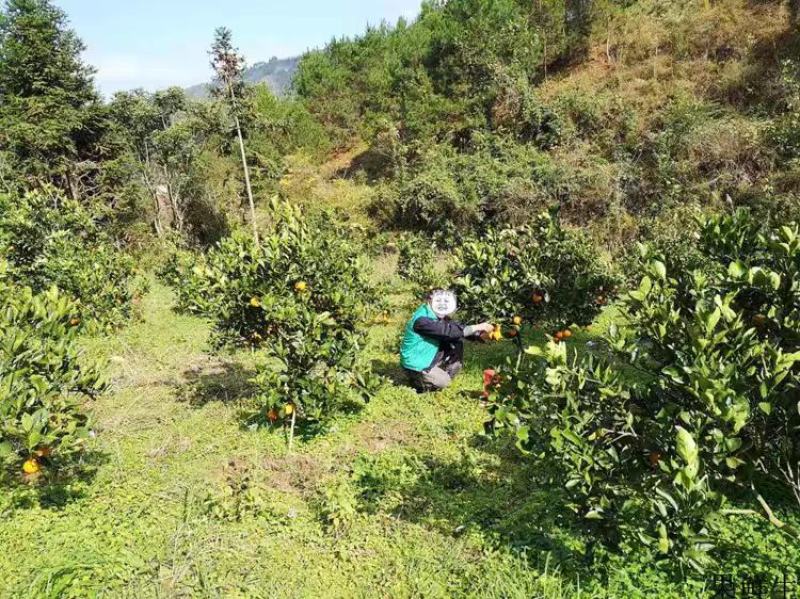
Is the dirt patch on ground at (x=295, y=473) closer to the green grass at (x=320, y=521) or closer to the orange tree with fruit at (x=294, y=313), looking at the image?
the green grass at (x=320, y=521)

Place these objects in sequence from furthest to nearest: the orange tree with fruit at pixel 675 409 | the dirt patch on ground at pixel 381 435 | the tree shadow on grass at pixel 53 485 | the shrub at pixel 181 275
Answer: the shrub at pixel 181 275
the dirt patch on ground at pixel 381 435
the tree shadow on grass at pixel 53 485
the orange tree with fruit at pixel 675 409

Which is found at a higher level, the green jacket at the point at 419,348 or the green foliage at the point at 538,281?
the green foliage at the point at 538,281

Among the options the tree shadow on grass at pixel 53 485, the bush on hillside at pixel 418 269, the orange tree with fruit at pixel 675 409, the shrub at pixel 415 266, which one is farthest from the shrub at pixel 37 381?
the shrub at pixel 415 266

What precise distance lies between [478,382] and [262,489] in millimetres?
3271

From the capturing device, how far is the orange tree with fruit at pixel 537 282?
6613 mm

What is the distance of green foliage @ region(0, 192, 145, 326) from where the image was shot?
968 centimetres

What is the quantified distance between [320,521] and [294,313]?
1.89m

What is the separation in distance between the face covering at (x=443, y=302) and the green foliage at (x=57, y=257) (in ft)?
20.6

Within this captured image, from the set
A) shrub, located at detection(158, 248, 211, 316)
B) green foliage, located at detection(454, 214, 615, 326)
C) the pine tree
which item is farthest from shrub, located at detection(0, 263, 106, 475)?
the pine tree

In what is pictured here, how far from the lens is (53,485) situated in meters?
4.90

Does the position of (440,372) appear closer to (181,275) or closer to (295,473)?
(295,473)

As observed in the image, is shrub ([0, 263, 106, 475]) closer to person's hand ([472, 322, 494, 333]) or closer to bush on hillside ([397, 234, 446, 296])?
person's hand ([472, 322, 494, 333])

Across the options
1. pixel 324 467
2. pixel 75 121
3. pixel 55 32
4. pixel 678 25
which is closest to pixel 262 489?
pixel 324 467

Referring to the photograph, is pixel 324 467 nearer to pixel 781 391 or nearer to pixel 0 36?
pixel 781 391
